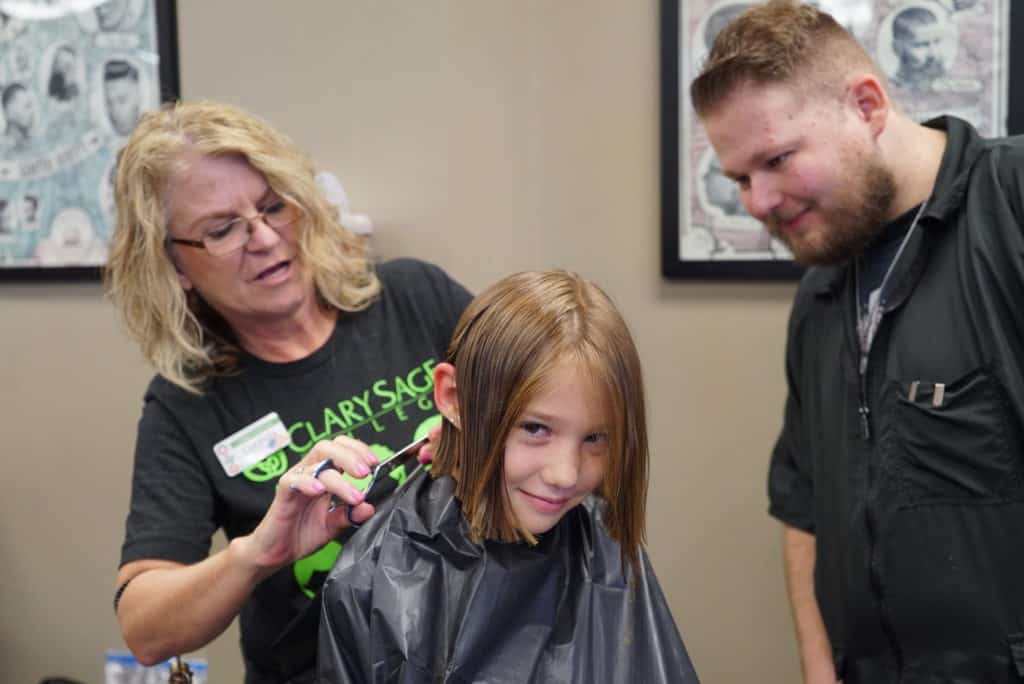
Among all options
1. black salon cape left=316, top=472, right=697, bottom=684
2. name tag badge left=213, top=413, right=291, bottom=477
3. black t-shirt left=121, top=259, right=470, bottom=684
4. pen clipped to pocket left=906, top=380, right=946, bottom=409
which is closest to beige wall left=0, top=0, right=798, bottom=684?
pen clipped to pocket left=906, top=380, right=946, bottom=409

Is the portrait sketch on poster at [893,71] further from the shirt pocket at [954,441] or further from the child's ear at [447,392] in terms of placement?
the child's ear at [447,392]

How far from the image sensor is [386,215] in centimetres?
231

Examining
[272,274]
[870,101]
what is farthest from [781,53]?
[272,274]

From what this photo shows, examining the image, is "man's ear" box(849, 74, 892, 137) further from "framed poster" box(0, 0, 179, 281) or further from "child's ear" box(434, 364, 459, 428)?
"framed poster" box(0, 0, 179, 281)

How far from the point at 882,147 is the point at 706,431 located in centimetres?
90

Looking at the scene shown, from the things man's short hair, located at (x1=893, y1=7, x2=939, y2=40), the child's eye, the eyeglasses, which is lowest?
the child's eye

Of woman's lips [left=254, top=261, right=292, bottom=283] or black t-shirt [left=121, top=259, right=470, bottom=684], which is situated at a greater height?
woman's lips [left=254, top=261, right=292, bottom=283]

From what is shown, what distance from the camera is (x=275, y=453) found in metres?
1.40

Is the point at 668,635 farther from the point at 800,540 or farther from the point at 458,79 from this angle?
the point at 458,79

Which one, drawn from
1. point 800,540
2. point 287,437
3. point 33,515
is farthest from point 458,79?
point 33,515

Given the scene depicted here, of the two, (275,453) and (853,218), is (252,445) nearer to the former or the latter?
(275,453)

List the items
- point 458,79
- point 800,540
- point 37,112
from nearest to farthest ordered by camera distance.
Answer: point 800,540
point 458,79
point 37,112

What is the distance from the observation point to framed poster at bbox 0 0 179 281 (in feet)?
7.89

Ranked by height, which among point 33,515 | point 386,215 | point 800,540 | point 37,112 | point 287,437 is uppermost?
point 37,112
